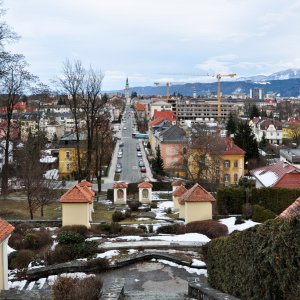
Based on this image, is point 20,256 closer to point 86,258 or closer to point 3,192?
point 86,258

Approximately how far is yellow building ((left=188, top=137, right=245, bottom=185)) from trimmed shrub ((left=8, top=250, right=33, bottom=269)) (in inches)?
1135

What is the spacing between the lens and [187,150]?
4622 centimetres

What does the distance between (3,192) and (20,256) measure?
17.2 metres

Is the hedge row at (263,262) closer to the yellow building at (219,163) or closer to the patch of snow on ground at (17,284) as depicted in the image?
the patch of snow on ground at (17,284)

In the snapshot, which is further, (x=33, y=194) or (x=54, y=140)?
(x=54, y=140)

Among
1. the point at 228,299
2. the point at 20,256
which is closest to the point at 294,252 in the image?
the point at 228,299

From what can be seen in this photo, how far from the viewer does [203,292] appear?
957 centimetres

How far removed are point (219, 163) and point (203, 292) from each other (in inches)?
1398

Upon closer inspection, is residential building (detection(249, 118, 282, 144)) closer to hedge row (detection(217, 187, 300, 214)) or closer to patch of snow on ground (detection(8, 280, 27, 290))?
hedge row (detection(217, 187, 300, 214))

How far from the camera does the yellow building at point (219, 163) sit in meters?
42.7

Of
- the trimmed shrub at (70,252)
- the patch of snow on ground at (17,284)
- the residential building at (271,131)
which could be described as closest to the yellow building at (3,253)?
the patch of snow on ground at (17,284)

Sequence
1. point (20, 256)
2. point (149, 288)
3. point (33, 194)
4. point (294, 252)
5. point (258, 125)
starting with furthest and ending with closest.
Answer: point (258, 125)
point (33, 194)
point (20, 256)
point (149, 288)
point (294, 252)

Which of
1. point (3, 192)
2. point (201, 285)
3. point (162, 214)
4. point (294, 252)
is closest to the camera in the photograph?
point (294, 252)

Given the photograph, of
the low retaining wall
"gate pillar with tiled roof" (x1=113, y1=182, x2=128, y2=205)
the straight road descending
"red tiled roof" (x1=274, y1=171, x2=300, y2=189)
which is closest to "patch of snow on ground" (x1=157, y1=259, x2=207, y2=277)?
the low retaining wall
